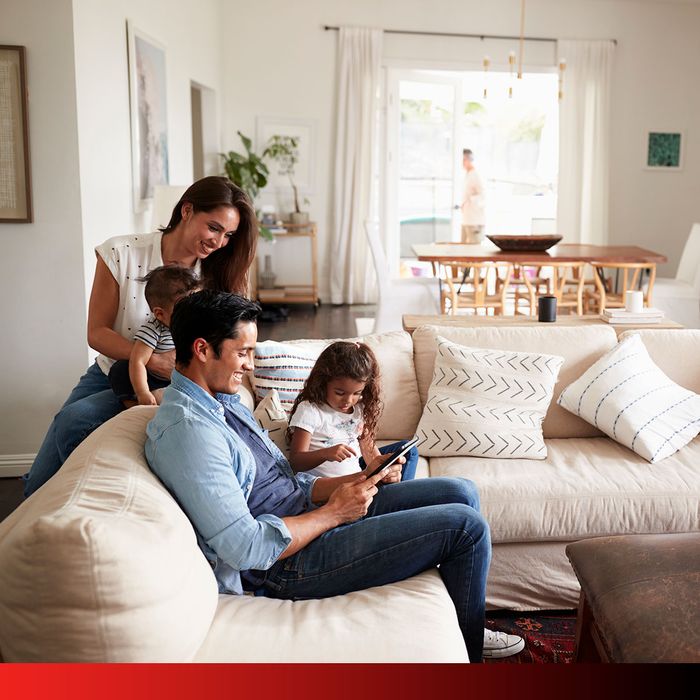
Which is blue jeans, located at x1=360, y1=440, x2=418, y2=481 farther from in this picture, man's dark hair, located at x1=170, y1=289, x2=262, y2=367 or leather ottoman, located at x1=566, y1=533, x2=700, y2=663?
man's dark hair, located at x1=170, y1=289, x2=262, y2=367

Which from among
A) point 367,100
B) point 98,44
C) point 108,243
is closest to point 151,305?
point 108,243

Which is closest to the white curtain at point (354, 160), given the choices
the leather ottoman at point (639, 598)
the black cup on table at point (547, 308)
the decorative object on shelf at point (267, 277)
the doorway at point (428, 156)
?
the doorway at point (428, 156)

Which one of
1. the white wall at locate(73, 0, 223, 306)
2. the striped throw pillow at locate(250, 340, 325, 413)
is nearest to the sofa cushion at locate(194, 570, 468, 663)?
the striped throw pillow at locate(250, 340, 325, 413)

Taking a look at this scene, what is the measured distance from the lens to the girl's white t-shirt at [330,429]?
2.49 meters

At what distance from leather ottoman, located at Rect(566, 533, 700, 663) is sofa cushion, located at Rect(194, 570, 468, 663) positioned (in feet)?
1.25

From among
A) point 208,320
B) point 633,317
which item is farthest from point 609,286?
point 208,320

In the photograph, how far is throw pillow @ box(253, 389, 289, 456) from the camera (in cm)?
278

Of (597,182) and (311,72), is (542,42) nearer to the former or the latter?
(597,182)

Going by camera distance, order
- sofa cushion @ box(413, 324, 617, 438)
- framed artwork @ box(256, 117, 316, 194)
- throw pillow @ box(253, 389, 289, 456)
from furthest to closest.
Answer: framed artwork @ box(256, 117, 316, 194) < sofa cushion @ box(413, 324, 617, 438) < throw pillow @ box(253, 389, 289, 456)

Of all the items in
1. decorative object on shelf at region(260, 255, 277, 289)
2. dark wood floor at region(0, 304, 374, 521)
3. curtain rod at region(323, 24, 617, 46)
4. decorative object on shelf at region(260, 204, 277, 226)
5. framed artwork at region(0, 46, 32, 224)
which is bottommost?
dark wood floor at region(0, 304, 374, 521)

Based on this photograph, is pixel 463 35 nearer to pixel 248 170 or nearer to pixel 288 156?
pixel 288 156

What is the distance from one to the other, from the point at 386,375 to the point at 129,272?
1.06m

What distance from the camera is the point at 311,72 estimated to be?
8109mm

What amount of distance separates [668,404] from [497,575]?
97cm
